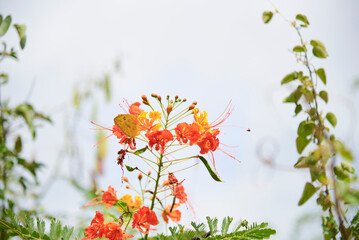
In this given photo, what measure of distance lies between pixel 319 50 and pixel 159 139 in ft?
1.99

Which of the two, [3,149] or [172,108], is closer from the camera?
[172,108]

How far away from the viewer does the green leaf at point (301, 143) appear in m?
1.05

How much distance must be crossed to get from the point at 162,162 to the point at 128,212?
0.60 ft

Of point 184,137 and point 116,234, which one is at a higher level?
point 184,137

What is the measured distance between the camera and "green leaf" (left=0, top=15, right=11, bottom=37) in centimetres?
Answer: 141

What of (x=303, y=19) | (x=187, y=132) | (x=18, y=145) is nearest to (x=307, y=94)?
(x=303, y=19)

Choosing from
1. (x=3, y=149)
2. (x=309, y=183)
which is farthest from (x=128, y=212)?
(x=3, y=149)

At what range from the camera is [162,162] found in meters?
0.92

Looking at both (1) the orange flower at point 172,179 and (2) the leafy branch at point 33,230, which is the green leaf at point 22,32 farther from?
(1) the orange flower at point 172,179

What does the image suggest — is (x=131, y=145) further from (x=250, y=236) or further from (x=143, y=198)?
(x=250, y=236)

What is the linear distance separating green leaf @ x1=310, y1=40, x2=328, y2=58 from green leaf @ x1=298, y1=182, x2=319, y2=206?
16.5 inches

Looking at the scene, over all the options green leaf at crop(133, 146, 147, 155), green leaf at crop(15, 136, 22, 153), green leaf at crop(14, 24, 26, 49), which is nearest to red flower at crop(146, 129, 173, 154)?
green leaf at crop(133, 146, 147, 155)

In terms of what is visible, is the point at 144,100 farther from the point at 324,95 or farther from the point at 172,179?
the point at 324,95

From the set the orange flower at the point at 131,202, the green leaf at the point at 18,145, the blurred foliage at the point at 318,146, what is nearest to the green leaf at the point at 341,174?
the blurred foliage at the point at 318,146
